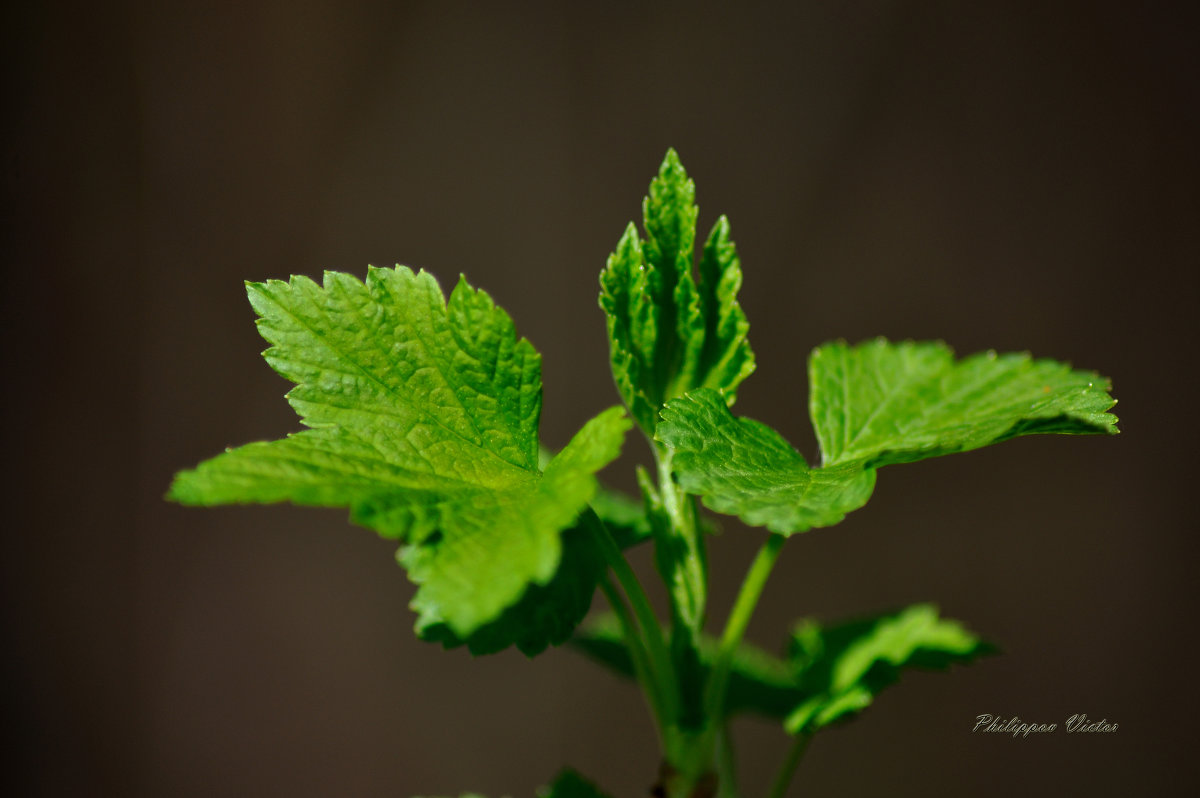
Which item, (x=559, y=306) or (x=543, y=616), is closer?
(x=543, y=616)

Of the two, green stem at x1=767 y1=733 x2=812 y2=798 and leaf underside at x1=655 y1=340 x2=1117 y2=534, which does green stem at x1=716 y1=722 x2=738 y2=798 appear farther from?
leaf underside at x1=655 y1=340 x2=1117 y2=534

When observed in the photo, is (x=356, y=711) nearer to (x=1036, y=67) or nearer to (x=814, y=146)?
(x=814, y=146)

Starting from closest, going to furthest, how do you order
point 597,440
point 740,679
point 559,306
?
point 597,440 → point 740,679 → point 559,306

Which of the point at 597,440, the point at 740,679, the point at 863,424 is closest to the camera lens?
Answer: the point at 597,440

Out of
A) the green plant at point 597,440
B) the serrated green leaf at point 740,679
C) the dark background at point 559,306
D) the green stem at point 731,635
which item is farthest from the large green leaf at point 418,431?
the dark background at point 559,306

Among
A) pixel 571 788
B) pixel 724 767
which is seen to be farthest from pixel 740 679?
pixel 571 788

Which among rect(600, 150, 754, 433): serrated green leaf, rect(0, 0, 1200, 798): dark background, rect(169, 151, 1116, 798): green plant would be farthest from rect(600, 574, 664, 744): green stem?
rect(0, 0, 1200, 798): dark background

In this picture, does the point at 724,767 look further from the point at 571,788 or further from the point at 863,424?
the point at 863,424
